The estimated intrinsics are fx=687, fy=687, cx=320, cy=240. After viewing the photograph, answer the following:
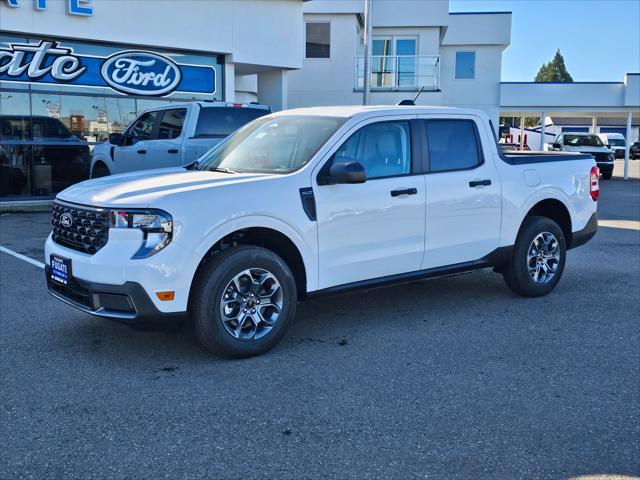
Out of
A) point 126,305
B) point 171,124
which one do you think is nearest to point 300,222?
point 126,305

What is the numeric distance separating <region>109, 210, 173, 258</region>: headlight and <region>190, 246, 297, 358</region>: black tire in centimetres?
38

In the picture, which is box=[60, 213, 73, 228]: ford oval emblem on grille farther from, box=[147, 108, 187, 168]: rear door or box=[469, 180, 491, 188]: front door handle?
box=[147, 108, 187, 168]: rear door

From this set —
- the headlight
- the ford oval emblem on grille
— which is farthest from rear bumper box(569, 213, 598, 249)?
the ford oval emblem on grille

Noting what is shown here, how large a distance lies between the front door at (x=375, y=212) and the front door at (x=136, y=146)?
674cm

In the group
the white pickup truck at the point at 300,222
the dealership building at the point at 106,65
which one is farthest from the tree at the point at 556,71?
the white pickup truck at the point at 300,222

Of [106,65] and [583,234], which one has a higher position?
[106,65]

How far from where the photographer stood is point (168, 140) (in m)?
11.4

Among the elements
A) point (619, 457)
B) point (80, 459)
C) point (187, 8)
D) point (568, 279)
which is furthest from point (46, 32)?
point (619, 457)

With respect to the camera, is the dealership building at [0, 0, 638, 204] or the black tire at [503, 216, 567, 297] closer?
the black tire at [503, 216, 567, 297]

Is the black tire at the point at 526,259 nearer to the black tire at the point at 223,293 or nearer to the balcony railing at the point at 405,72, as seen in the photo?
the black tire at the point at 223,293

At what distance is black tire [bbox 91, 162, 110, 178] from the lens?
13135 millimetres

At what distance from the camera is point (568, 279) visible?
8.03 m

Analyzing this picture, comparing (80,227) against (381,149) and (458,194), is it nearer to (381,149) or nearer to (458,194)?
(381,149)

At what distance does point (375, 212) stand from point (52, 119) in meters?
11.7
